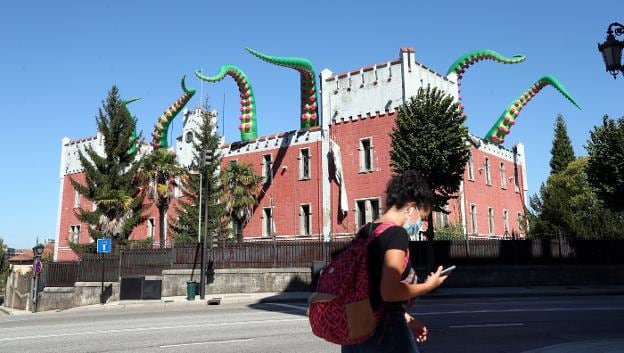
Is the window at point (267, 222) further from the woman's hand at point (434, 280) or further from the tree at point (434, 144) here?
the woman's hand at point (434, 280)

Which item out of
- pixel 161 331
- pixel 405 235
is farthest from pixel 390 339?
pixel 161 331

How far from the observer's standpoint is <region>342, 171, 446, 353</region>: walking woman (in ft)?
9.09

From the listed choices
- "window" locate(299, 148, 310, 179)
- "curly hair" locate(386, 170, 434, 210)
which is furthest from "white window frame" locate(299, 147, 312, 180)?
"curly hair" locate(386, 170, 434, 210)

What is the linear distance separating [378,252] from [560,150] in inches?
2444

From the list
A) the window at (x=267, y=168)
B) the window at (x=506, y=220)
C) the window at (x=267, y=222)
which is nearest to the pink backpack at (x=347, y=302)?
the window at (x=267, y=222)

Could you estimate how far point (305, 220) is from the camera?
3194 centimetres

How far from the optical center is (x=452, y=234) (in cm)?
2777

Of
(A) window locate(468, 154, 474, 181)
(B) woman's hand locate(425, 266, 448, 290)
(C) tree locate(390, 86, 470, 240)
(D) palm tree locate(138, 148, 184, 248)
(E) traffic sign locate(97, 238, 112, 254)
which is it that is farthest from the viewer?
(D) palm tree locate(138, 148, 184, 248)

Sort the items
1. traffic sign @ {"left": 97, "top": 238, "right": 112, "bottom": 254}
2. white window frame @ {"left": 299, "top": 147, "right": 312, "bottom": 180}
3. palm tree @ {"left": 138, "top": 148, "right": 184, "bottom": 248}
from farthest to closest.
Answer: palm tree @ {"left": 138, "top": 148, "right": 184, "bottom": 248} < white window frame @ {"left": 299, "top": 147, "right": 312, "bottom": 180} < traffic sign @ {"left": 97, "top": 238, "right": 112, "bottom": 254}

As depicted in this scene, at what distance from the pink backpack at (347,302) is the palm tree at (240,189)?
30423mm

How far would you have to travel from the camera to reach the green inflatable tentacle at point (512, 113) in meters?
35.1

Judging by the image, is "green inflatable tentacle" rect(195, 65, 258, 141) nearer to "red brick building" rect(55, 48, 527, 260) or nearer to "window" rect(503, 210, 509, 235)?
"red brick building" rect(55, 48, 527, 260)

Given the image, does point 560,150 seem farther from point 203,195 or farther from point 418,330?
point 418,330

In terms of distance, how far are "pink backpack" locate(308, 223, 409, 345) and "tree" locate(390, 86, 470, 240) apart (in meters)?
18.9
